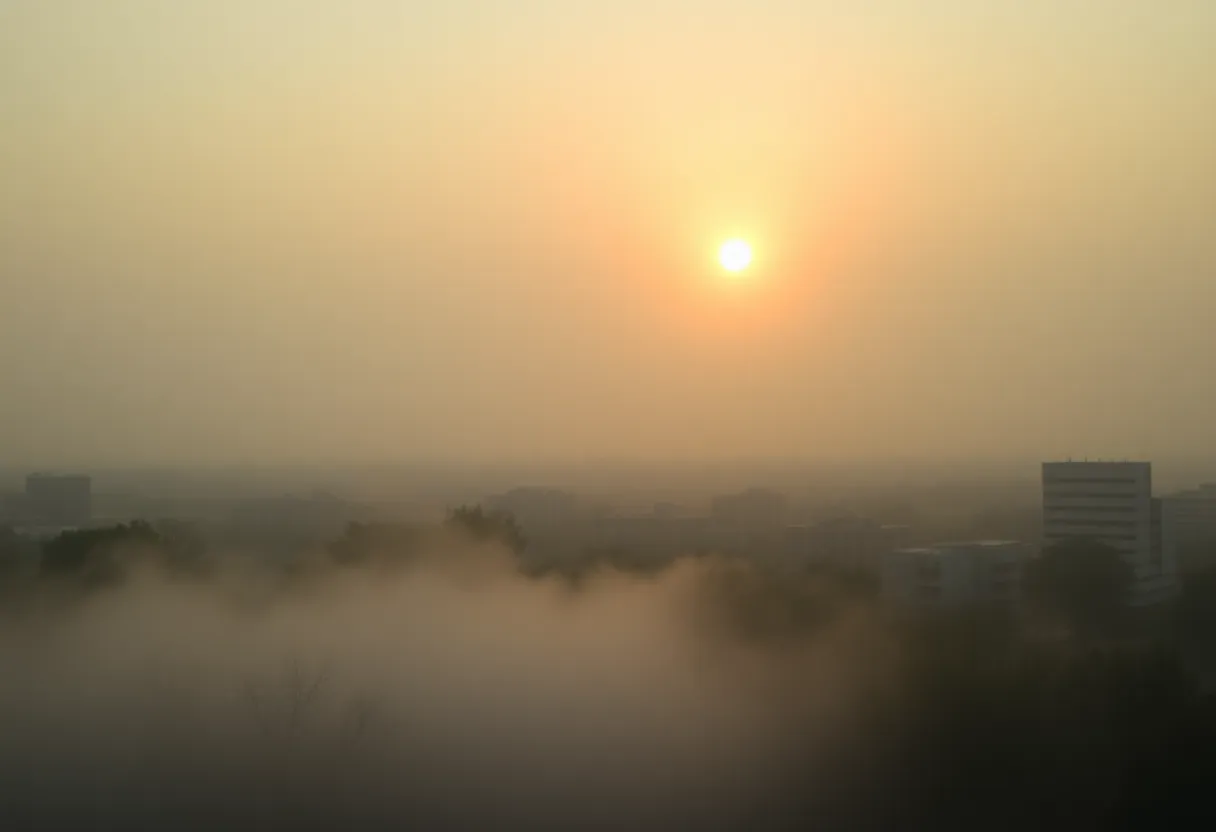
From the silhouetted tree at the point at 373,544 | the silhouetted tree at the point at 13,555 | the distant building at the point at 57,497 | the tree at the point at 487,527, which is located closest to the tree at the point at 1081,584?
the tree at the point at 487,527

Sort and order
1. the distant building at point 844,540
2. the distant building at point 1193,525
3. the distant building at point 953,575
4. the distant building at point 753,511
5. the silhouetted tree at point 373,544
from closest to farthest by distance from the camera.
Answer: the silhouetted tree at point 373,544 < the distant building at point 953,575 < the distant building at point 844,540 < the distant building at point 1193,525 < the distant building at point 753,511

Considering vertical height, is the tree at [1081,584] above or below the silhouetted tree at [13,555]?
below

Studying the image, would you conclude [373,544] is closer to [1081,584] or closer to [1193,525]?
[1081,584]

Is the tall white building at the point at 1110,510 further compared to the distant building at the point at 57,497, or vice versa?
Result: the distant building at the point at 57,497

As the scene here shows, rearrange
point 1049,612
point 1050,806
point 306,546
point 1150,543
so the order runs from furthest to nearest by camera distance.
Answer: point 1150,543, point 306,546, point 1049,612, point 1050,806

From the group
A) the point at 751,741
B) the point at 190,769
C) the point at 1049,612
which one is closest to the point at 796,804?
the point at 751,741

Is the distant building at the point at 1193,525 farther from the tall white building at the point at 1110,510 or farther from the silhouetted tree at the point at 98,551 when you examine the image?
the silhouetted tree at the point at 98,551

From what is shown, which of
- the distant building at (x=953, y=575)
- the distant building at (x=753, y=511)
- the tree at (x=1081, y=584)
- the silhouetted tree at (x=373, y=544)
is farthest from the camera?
the distant building at (x=753, y=511)

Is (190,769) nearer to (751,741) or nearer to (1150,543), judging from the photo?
(751,741)
